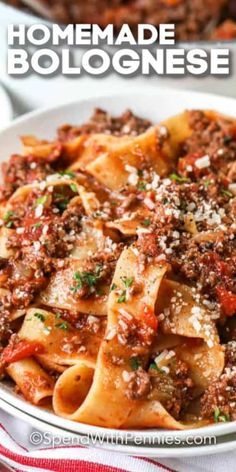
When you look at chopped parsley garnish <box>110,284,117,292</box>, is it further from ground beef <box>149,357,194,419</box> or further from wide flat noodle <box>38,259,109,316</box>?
ground beef <box>149,357,194,419</box>

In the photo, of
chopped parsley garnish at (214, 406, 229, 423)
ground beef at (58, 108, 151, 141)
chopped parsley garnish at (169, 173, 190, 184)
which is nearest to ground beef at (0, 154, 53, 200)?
ground beef at (58, 108, 151, 141)

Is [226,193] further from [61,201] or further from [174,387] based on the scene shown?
[174,387]

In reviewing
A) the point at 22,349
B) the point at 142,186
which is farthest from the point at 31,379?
the point at 142,186

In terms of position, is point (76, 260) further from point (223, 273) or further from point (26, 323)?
point (223, 273)

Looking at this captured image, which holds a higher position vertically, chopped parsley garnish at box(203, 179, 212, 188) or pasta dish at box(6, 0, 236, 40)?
pasta dish at box(6, 0, 236, 40)

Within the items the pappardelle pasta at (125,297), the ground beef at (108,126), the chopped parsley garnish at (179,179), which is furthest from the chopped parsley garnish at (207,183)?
the ground beef at (108,126)

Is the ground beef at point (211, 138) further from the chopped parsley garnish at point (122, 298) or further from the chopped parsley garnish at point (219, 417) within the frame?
the chopped parsley garnish at point (219, 417)

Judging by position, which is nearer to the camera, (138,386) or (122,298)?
(138,386)
